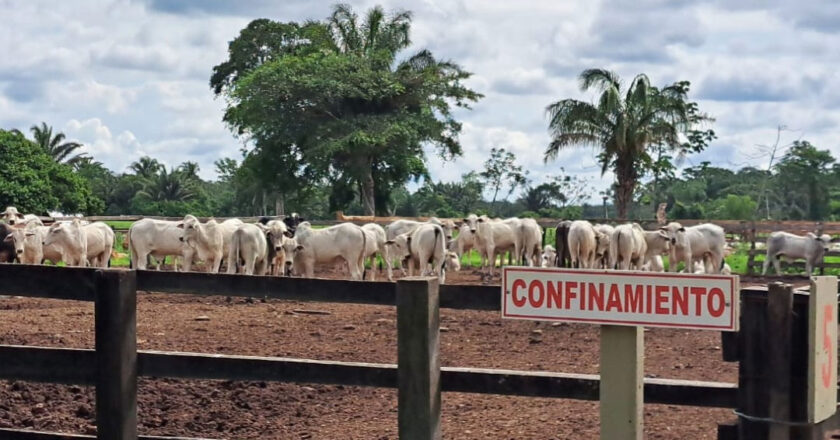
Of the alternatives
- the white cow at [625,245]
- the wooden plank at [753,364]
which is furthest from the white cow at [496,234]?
the wooden plank at [753,364]

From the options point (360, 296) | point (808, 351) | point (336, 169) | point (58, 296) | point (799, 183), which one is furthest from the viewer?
point (799, 183)

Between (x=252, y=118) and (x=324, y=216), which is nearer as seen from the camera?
(x=252, y=118)

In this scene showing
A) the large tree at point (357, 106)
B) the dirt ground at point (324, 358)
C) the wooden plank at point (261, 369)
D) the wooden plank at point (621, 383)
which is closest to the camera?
the wooden plank at point (621, 383)

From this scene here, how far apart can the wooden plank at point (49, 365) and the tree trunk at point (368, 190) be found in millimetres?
46902

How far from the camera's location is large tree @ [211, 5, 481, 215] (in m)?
52.7

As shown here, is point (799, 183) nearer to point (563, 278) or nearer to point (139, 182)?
point (139, 182)

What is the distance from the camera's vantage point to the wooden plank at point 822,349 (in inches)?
200

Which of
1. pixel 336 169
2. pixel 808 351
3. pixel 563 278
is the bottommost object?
pixel 808 351

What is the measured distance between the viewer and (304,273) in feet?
84.0

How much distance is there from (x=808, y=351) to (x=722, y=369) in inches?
302

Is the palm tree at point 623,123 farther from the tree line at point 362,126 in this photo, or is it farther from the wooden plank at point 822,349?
the wooden plank at point 822,349

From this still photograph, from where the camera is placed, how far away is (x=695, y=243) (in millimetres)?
29516

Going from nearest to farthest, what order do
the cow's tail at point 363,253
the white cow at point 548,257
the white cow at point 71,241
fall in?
the white cow at point 71,241 → the cow's tail at point 363,253 → the white cow at point 548,257

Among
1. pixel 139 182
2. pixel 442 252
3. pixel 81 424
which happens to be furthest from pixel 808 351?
pixel 139 182
